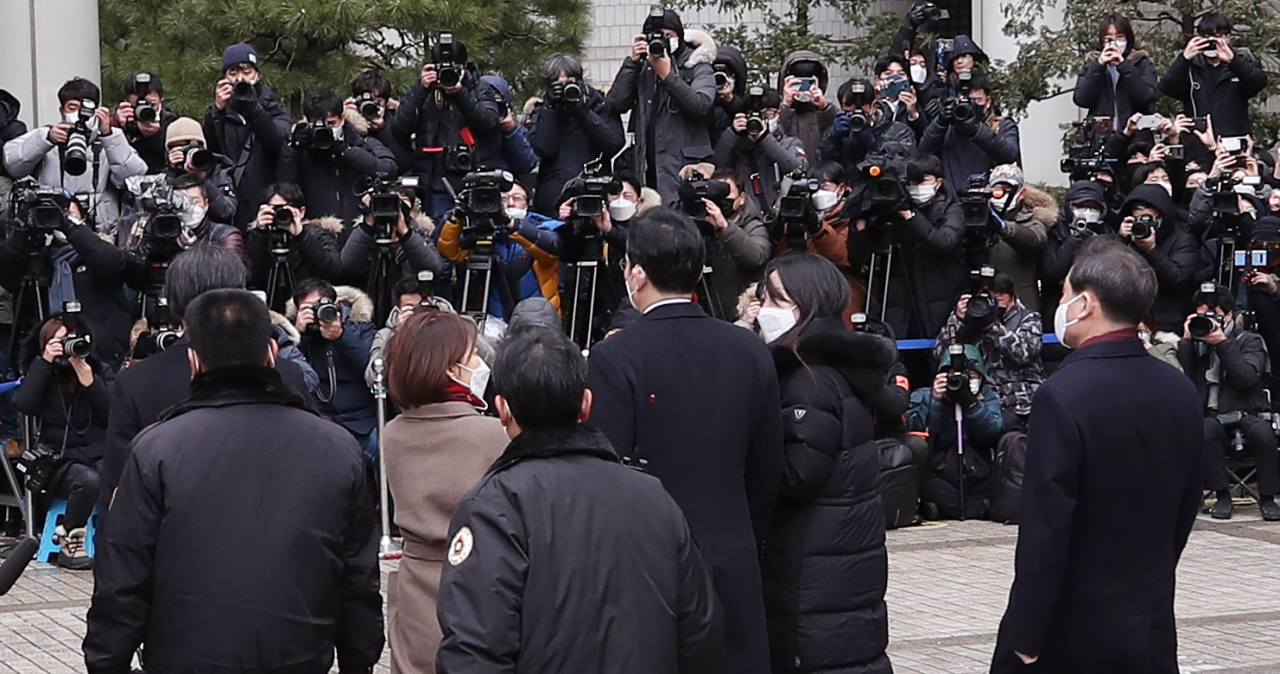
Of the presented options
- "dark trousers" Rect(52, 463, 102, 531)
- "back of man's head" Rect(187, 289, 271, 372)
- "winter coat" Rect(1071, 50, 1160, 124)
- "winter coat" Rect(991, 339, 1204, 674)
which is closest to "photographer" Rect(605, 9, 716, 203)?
"winter coat" Rect(1071, 50, 1160, 124)

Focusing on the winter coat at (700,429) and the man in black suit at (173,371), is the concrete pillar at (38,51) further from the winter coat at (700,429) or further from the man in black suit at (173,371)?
the winter coat at (700,429)

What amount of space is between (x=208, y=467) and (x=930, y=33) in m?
12.7

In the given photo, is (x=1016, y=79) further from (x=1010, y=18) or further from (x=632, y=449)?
(x=632, y=449)

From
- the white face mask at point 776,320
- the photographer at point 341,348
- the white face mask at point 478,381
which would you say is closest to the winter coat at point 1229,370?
the photographer at point 341,348

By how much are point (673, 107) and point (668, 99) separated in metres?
0.06

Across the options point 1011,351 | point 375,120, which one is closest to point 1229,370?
point 1011,351

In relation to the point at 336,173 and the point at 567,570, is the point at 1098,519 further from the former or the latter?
the point at 336,173

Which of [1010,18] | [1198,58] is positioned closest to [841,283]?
[1198,58]

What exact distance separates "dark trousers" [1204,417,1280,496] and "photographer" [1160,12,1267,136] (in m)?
2.73

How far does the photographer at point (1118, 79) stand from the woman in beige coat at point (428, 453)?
28.3 ft

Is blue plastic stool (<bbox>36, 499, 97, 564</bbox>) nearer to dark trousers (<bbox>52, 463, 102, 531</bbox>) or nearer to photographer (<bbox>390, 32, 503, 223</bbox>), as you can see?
dark trousers (<bbox>52, 463, 102, 531</bbox>)

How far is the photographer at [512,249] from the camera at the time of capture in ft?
33.5

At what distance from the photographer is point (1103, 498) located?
4.71m

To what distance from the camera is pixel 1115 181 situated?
40.7ft
